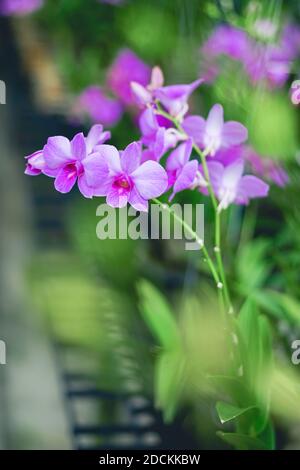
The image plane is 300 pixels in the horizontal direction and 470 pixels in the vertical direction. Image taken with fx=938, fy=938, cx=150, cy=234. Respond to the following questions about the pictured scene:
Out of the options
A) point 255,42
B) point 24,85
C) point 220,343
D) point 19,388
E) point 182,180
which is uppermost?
point 24,85

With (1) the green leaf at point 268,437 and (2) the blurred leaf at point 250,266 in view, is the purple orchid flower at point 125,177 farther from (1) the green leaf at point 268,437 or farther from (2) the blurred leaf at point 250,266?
(2) the blurred leaf at point 250,266

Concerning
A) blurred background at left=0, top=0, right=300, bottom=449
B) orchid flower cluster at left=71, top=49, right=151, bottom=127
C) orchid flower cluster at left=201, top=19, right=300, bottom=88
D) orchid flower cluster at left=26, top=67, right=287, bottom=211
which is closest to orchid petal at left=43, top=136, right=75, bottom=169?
orchid flower cluster at left=26, top=67, right=287, bottom=211

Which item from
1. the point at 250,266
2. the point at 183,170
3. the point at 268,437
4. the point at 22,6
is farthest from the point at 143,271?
the point at 183,170

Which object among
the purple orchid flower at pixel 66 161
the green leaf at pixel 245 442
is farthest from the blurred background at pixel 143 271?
the purple orchid flower at pixel 66 161

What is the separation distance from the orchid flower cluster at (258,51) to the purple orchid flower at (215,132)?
1.02ft

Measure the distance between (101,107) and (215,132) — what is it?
77cm

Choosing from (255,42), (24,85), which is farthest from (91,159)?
(24,85)

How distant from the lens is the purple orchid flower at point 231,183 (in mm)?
741

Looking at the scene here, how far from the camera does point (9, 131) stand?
279 cm

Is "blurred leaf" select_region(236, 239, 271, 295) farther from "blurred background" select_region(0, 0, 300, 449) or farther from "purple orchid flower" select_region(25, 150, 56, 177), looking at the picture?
"purple orchid flower" select_region(25, 150, 56, 177)

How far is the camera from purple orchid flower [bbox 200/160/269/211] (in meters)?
0.74

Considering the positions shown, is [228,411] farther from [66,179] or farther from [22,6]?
[22,6]
